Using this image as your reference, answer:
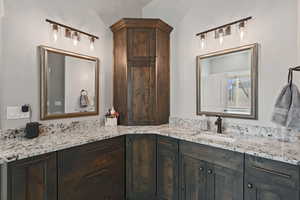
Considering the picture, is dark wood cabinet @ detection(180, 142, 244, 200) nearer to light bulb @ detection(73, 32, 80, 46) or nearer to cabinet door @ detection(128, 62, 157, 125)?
cabinet door @ detection(128, 62, 157, 125)

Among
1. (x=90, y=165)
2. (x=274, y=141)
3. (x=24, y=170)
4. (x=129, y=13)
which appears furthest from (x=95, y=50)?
(x=274, y=141)

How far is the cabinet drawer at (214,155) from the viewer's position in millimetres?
1435

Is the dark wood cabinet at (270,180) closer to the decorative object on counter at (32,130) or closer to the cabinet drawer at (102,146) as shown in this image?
the cabinet drawer at (102,146)

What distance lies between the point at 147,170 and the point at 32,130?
51.6 inches

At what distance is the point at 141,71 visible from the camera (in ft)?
7.95

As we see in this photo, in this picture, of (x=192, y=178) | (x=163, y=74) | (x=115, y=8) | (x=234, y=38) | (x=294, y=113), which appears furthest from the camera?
(x=115, y=8)

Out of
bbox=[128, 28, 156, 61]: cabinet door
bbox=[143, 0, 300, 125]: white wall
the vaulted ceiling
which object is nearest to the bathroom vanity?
bbox=[143, 0, 300, 125]: white wall

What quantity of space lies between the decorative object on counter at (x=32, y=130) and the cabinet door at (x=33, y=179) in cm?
47

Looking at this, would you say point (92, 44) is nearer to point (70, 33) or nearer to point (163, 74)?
point (70, 33)

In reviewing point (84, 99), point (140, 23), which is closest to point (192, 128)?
point (84, 99)

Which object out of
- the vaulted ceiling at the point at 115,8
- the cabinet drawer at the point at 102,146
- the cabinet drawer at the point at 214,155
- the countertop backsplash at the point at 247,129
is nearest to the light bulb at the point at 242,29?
the countertop backsplash at the point at 247,129

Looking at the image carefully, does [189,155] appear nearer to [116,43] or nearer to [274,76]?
[274,76]

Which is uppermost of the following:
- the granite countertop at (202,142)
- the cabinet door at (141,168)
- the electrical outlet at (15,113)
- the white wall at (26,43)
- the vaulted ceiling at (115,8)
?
the vaulted ceiling at (115,8)

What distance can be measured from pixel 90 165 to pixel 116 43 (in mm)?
1722
